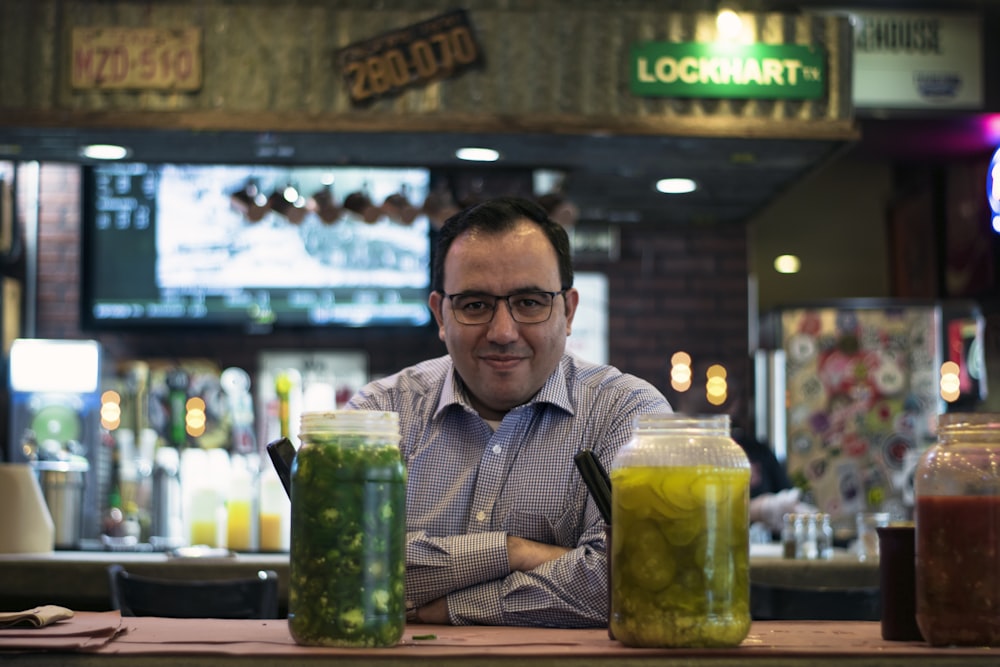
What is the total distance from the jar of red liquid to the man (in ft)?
2.45

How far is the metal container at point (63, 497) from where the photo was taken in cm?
471

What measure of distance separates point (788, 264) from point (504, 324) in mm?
7063

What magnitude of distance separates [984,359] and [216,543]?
4.86 metres

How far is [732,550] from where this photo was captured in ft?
4.59

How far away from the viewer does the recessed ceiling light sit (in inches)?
186

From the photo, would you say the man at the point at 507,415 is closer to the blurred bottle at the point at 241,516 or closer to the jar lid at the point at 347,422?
the jar lid at the point at 347,422

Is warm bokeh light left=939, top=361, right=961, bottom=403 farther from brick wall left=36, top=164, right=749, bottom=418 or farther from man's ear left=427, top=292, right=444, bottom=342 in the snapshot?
man's ear left=427, top=292, right=444, bottom=342

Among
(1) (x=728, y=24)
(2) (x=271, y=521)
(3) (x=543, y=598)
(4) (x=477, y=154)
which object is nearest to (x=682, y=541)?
(3) (x=543, y=598)

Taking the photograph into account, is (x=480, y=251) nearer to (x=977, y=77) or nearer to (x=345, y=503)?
(x=345, y=503)

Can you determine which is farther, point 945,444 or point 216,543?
point 216,543

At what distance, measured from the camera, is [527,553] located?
2135mm

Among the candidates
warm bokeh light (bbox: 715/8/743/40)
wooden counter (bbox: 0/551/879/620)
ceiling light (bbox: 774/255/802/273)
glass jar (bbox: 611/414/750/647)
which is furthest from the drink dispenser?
ceiling light (bbox: 774/255/802/273)

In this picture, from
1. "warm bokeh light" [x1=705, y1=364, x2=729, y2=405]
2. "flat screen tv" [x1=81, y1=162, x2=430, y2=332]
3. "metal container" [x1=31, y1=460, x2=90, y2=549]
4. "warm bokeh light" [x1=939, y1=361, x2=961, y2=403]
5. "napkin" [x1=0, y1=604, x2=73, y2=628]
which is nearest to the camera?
"napkin" [x1=0, y1=604, x2=73, y2=628]

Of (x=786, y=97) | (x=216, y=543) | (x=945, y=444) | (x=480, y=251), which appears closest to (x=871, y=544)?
(x=786, y=97)
